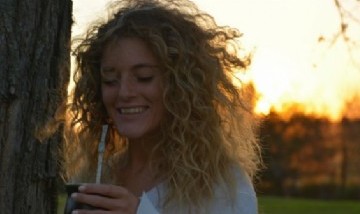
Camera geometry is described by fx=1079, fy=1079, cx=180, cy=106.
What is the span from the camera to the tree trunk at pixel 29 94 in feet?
11.9

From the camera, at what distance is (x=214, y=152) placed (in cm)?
385

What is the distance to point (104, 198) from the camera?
3.25 m

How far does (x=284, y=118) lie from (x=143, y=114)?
127ft

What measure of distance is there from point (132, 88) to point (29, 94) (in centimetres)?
35

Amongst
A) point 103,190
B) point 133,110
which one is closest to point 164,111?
point 133,110

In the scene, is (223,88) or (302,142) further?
(302,142)

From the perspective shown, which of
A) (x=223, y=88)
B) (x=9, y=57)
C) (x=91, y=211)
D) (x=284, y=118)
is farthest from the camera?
(x=284, y=118)

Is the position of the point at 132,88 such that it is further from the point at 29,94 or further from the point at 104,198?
the point at 104,198

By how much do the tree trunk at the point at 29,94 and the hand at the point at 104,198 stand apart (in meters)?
0.46

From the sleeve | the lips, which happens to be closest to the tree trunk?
the lips

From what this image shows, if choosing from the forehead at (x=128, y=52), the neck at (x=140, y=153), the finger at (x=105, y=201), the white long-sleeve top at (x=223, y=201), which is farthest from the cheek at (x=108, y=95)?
the finger at (x=105, y=201)

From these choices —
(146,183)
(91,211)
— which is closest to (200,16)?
(146,183)

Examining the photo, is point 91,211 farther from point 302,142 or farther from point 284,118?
point 302,142

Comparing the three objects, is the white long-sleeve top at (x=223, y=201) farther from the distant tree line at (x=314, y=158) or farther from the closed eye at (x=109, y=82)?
the distant tree line at (x=314, y=158)
